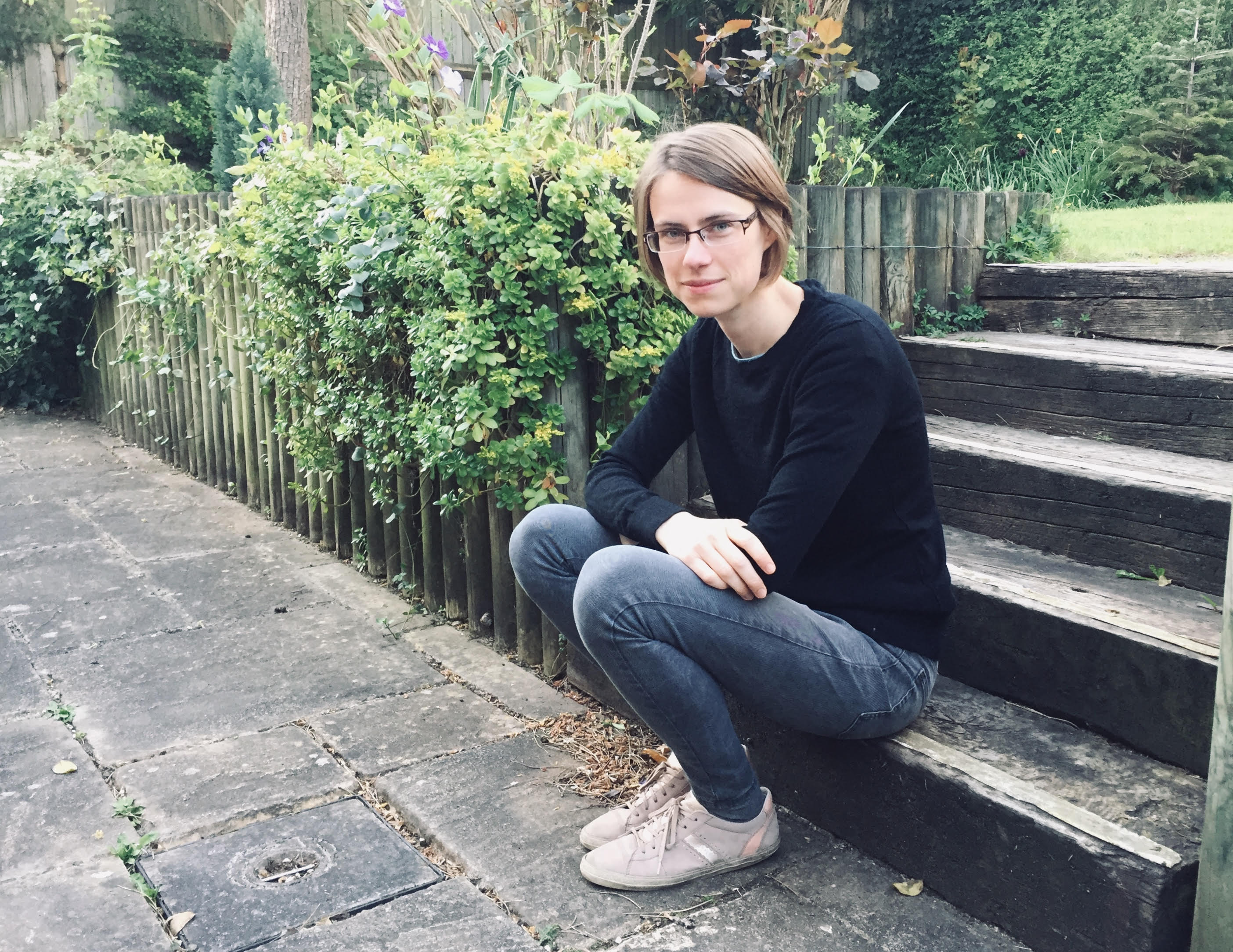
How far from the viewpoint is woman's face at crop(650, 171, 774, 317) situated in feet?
6.48

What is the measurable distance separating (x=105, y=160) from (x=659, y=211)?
264 inches

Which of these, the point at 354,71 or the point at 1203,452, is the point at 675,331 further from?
the point at 354,71

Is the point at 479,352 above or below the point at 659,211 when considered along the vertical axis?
below

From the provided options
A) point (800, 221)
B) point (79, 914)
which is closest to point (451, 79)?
point (800, 221)

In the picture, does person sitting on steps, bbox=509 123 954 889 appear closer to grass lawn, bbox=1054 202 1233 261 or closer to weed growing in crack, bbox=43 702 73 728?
weed growing in crack, bbox=43 702 73 728

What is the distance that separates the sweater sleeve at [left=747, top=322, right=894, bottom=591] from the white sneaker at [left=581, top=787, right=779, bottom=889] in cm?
50

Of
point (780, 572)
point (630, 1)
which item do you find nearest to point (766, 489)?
point (780, 572)

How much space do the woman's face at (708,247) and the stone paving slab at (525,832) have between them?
1.10 meters

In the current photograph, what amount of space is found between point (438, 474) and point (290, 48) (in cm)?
785

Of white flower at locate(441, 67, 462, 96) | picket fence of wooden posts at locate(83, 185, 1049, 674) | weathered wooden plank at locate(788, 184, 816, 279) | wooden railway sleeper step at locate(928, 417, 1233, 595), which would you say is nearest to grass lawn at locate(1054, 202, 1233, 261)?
picket fence of wooden posts at locate(83, 185, 1049, 674)

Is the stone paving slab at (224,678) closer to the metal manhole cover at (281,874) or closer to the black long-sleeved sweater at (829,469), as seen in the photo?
the metal manhole cover at (281,874)

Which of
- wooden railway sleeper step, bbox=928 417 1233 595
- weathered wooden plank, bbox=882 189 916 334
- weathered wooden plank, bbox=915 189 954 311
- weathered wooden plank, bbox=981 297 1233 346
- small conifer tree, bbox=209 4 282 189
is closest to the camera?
wooden railway sleeper step, bbox=928 417 1233 595

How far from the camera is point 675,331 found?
2.96m

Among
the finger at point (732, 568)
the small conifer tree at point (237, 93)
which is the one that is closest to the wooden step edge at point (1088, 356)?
the finger at point (732, 568)
